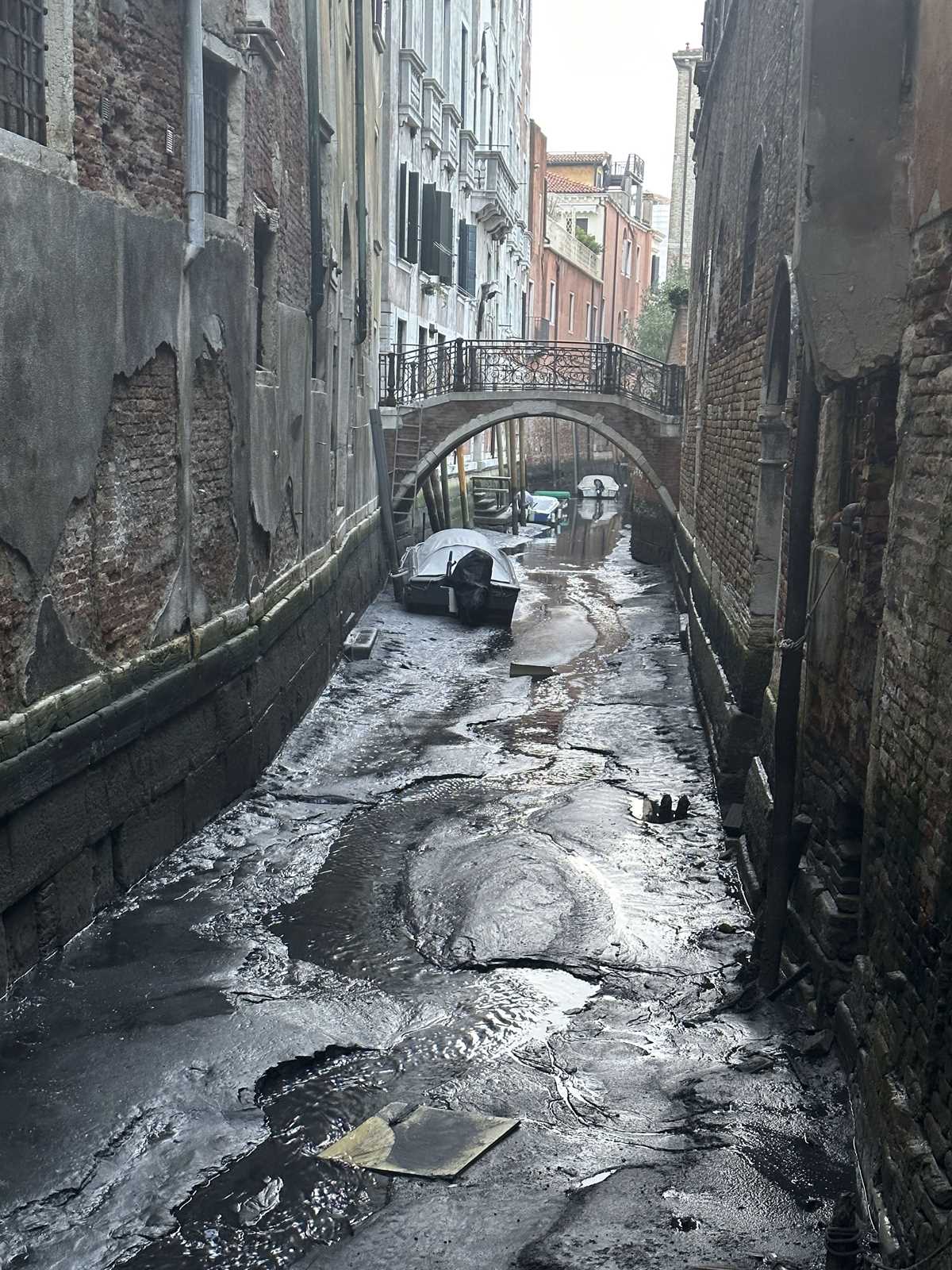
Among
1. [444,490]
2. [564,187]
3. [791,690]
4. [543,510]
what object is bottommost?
[543,510]

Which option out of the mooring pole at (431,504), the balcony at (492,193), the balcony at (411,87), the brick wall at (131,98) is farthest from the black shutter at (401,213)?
the brick wall at (131,98)

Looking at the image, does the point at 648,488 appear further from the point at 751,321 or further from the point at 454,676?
the point at 751,321

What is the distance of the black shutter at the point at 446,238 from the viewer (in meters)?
22.6

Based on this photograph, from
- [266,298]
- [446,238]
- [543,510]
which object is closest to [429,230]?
[446,238]

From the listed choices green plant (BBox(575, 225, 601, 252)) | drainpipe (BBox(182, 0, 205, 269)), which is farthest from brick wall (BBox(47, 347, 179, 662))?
green plant (BBox(575, 225, 601, 252))

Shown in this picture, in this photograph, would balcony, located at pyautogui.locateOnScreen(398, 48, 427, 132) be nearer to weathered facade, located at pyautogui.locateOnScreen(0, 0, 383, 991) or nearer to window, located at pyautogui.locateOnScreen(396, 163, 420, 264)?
window, located at pyautogui.locateOnScreen(396, 163, 420, 264)

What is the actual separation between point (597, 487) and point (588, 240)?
41.0 ft

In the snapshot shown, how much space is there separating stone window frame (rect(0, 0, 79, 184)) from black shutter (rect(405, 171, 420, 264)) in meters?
14.8

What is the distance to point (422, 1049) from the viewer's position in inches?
206

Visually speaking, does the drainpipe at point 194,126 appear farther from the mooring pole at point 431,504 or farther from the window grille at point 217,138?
the mooring pole at point 431,504

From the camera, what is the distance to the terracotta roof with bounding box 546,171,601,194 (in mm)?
49109

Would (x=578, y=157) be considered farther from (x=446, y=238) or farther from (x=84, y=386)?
(x=84, y=386)

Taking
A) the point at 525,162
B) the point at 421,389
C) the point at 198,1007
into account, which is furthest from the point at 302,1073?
the point at 525,162

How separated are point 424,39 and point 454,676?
12489 mm
